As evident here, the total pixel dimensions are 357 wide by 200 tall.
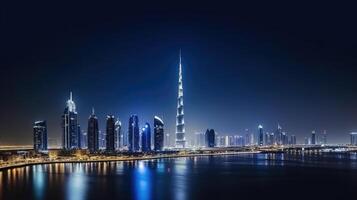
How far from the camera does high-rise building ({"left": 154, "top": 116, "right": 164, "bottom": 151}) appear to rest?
279ft

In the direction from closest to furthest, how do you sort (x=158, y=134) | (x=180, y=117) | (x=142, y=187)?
(x=142, y=187)
(x=180, y=117)
(x=158, y=134)

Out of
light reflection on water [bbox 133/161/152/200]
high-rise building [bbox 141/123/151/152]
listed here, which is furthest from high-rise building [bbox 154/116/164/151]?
light reflection on water [bbox 133/161/152/200]

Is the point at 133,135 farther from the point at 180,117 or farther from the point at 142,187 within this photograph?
the point at 142,187

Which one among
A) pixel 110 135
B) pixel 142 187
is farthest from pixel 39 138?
pixel 142 187

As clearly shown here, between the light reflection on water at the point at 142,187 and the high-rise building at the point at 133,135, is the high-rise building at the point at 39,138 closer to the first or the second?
the high-rise building at the point at 133,135

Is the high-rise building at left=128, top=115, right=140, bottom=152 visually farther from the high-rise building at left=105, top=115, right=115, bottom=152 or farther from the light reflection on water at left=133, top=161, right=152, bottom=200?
the light reflection on water at left=133, top=161, right=152, bottom=200

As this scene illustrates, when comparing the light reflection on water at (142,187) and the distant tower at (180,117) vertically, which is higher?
the distant tower at (180,117)

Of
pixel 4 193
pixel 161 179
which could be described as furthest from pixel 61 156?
pixel 4 193

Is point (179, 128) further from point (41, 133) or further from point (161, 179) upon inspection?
point (161, 179)

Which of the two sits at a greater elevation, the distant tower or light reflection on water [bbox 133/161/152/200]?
the distant tower

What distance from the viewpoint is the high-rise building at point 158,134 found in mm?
84938

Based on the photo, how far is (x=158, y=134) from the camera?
283ft

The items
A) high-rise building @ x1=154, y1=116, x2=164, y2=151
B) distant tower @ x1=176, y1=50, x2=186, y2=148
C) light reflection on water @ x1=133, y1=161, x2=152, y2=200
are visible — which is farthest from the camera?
high-rise building @ x1=154, y1=116, x2=164, y2=151

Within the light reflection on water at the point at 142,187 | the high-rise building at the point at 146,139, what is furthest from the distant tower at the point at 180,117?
the light reflection on water at the point at 142,187
